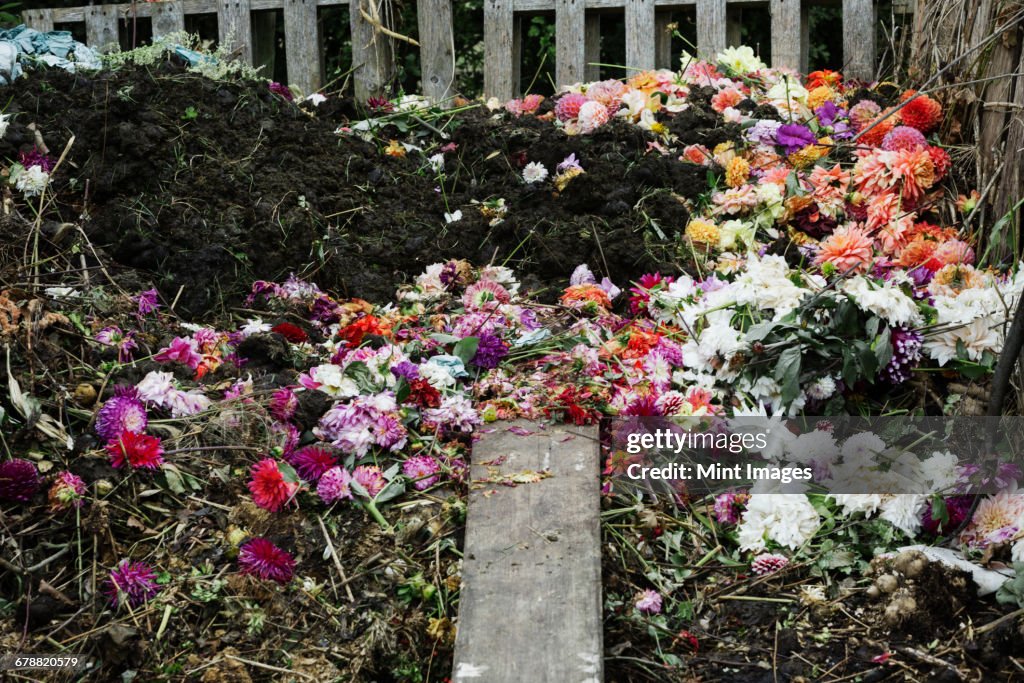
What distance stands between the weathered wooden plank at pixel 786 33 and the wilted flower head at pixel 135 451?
12.8 feet

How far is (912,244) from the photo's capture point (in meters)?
3.61

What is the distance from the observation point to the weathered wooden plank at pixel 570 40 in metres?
5.58

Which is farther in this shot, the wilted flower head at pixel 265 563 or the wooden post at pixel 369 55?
the wooden post at pixel 369 55

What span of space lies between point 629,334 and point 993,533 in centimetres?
124

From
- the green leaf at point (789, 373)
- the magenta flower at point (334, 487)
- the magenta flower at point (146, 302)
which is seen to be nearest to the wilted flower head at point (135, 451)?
the magenta flower at point (334, 487)

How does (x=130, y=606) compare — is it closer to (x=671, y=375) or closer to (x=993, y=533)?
(x=671, y=375)

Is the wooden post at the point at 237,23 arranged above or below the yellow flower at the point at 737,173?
above

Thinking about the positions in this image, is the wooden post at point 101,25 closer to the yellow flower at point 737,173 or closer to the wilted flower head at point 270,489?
the yellow flower at point 737,173

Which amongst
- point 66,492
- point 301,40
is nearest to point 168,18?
point 301,40

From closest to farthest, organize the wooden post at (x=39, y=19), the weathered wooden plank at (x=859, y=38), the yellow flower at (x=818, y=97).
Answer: the yellow flower at (x=818, y=97), the weathered wooden plank at (x=859, y=38), the wooden post at (x=39, y=19)

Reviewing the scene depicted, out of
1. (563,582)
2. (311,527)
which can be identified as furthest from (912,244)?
(311,527)

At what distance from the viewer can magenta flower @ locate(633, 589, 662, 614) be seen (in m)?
2.60

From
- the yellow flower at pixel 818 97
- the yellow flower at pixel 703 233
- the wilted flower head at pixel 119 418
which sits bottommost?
the wilted flower head at pixel 119 418

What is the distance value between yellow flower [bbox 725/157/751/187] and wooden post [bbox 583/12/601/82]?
1647 mm
